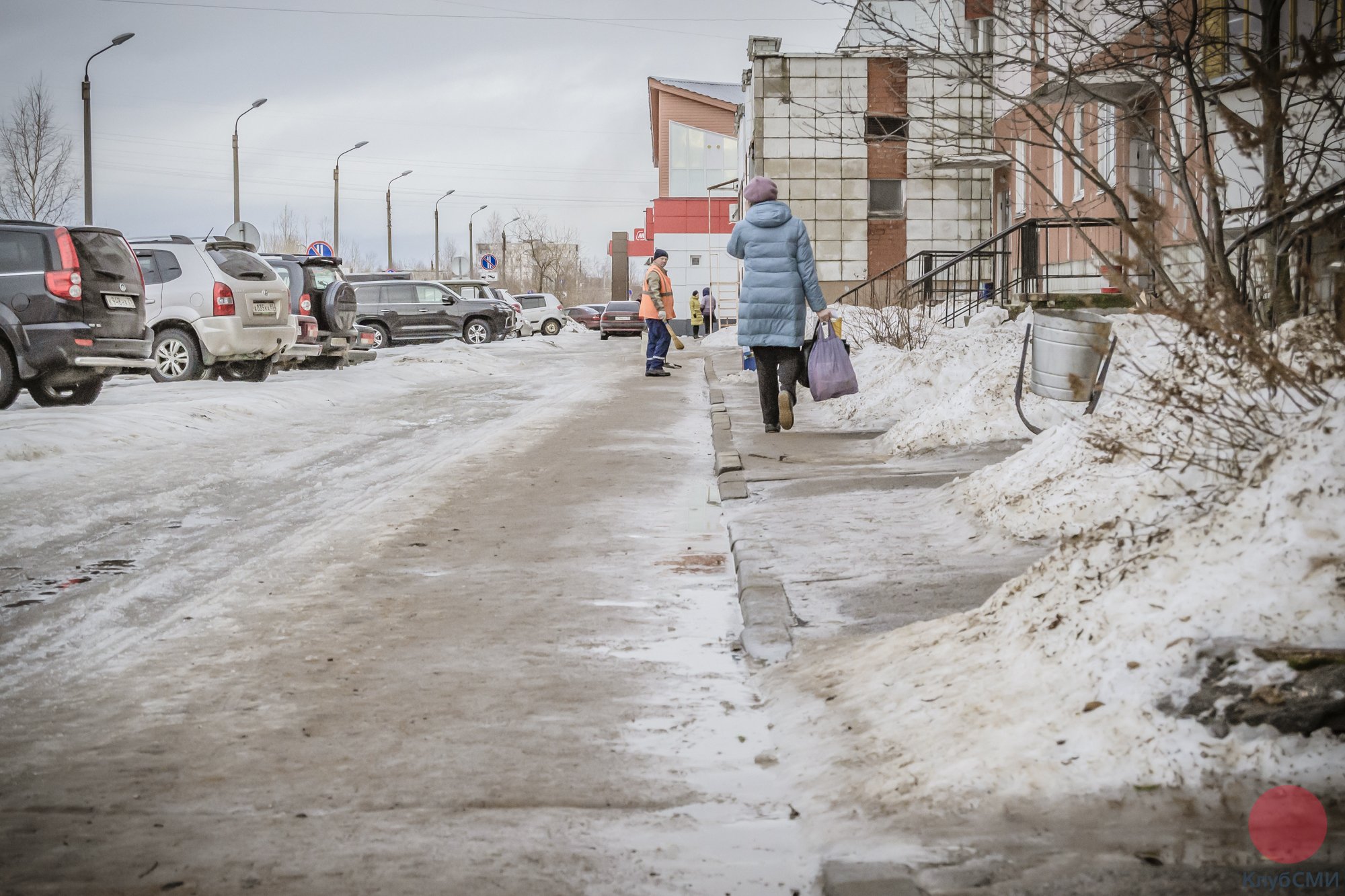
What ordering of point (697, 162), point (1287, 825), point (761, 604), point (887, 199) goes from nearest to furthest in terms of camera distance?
point (1287, 825), point (761, 604), point (887, 199), point (697, 162)

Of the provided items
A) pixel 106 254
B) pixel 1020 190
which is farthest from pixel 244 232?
pixel 1020 190

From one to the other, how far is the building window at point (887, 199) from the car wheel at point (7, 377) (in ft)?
95.7

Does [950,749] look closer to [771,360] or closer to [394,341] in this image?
[771,360]

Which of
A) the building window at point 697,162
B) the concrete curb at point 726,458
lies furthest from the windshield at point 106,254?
the building window at point 697,162

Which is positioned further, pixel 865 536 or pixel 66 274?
pixel 66 274

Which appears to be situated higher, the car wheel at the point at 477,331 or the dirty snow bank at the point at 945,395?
the car wheel at the point at 477,331

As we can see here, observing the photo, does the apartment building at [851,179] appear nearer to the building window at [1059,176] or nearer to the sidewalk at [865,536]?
the building window at [1059,176]

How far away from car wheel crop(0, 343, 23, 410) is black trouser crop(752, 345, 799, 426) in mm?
7398

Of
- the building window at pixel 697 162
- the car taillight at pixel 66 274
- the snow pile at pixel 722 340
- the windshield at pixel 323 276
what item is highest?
the building window at pixel 697 162

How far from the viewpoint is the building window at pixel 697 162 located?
201 feet

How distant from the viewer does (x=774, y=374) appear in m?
11.0

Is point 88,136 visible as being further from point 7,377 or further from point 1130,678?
point 1130,678

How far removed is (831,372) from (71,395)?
8766 millimetres

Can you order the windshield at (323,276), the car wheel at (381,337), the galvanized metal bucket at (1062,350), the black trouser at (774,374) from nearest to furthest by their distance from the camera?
the galvanized metal bucket at (1062,350) < the black trouser at (774,374) < the windshield at (323,276) < the car wheel at (381,337)
